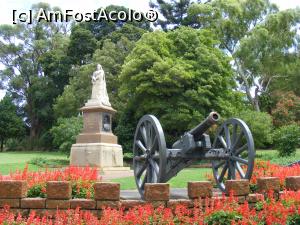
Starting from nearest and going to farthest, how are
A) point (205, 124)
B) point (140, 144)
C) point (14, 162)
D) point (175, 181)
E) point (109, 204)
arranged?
1. point (109, 204)
2. point (205, 124)
3. point (140, 144)
4. point (175, 181)
5. point (14, 162)

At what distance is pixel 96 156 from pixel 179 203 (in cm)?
1428

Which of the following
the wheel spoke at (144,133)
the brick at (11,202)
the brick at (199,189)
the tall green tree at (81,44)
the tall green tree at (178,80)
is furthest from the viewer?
the tall green tree at (81,44)

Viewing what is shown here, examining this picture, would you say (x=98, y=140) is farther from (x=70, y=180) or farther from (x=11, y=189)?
(x=11, y=189)

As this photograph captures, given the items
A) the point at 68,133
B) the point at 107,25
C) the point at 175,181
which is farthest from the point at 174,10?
the point at 175,181

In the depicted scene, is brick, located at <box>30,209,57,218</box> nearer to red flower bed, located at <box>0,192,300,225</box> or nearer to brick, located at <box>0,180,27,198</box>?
red flower bed, located at <box>0,192,300,225</box>

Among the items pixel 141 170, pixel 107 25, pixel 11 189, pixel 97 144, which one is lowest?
pixel 11 189

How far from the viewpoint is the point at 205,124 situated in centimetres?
752

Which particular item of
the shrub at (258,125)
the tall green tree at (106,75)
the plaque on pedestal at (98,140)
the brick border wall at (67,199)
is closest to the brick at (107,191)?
the brick border wall at (67,199)

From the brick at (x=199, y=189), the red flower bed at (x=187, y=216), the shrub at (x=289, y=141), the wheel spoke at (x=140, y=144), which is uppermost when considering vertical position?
the shrub at (x=289, y=141)

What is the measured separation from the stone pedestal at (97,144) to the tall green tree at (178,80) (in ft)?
16.7

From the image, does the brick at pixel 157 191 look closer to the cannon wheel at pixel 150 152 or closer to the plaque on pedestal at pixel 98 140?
the cannon wheel at pixel 150 152

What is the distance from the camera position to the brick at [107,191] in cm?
644

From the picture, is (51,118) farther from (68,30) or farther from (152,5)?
(152,5)

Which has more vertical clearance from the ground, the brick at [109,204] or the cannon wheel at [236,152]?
the cannon wheel at [236,152]
